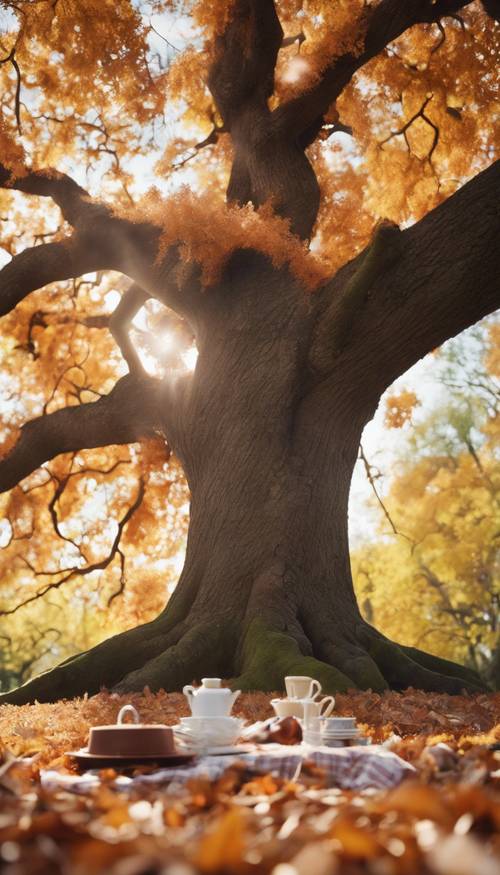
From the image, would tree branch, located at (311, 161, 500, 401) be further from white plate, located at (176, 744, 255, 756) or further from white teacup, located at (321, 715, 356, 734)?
white plate, located at (176, 744, 255, 756)

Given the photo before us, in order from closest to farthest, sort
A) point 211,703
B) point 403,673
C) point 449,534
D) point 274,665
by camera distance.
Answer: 1. point 211,703
2. point 274,665
3. point 403,673
4. point 449,534

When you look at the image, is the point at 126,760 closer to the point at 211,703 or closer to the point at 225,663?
the point at 211,703

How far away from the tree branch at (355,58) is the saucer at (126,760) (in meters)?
8.79

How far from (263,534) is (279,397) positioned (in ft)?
4.42

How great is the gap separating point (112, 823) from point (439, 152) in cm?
1340

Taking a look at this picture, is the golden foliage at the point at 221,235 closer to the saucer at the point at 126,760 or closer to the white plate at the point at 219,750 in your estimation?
A: the white plate at the point at 219,750

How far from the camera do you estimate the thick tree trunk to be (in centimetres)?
743

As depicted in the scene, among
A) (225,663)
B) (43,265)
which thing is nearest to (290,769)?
(225,663)

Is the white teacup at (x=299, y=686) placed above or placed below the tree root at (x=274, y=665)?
below

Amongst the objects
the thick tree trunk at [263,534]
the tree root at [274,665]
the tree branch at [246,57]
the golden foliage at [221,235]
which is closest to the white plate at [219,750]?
the tree root at [274,665]

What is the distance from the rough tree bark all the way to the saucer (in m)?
3.49

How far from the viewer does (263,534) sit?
791 cm

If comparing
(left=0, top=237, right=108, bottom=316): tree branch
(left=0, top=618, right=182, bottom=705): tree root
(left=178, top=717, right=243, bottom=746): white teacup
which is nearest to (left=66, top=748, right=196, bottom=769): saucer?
(left=178, top=717, right=243, bottom=746): white teacup

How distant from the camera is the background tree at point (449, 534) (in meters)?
23.1
